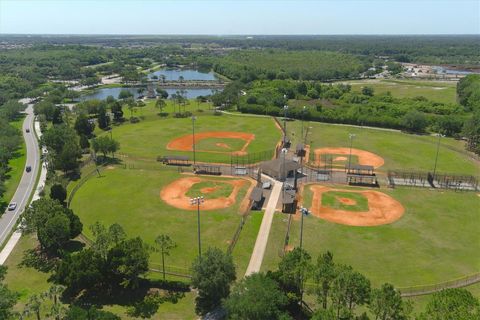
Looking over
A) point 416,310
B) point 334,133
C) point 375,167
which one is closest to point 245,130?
point 334,133

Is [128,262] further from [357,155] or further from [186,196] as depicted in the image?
[357,155]

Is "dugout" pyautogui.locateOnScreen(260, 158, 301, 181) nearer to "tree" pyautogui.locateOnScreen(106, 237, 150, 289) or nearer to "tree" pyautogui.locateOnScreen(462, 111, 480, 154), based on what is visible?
"tree" pyautogui.locateOnScreen(106, 237, 150, 289)

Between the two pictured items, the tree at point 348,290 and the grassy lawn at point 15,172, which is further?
the grassy lawn at point 15,172

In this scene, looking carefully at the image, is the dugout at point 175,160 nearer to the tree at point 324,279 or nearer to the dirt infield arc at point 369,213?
the dirt infield arc at point 369,213

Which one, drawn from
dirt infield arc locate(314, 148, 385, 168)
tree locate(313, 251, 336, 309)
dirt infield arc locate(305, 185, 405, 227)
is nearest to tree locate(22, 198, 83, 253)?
tree locate(313, 251, 336, 309)

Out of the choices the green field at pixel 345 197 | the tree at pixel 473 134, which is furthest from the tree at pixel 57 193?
the tree at pixel 473 134

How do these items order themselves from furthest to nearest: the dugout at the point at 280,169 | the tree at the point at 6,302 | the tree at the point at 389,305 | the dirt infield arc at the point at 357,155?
the dirt infield arc at the point at 357,155 → the dugout at the point at 280,169 → the tree at the point at 6,302 → the tree at the point at 389,305

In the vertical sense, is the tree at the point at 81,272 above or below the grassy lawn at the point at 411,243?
above
